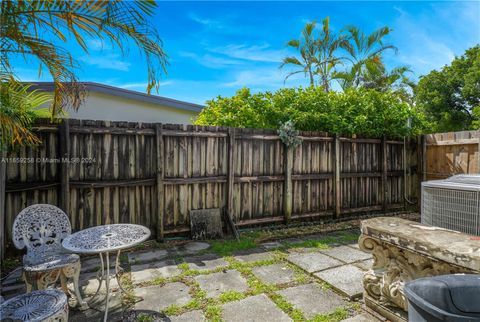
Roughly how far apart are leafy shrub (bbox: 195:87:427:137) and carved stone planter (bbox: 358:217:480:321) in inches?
119

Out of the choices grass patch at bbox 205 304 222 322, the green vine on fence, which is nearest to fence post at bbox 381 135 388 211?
the green vine on fence

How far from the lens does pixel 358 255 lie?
3.22m

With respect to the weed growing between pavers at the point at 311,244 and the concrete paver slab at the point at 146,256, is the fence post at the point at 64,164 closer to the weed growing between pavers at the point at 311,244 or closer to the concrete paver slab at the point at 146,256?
the concrete paver slab at the point at 146,256

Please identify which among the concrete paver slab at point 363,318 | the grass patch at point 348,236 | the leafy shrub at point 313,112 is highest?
the leafy shrub at point 313,112

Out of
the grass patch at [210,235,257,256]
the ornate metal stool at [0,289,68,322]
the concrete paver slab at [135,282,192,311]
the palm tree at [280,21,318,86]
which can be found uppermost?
the palm tree at [280,21,318,86]

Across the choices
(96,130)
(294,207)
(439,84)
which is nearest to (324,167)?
(294,207)

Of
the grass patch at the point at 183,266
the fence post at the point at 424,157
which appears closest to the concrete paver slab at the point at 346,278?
the grass patch at the point at 183,266

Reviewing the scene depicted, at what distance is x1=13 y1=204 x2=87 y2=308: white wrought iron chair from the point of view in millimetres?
1944

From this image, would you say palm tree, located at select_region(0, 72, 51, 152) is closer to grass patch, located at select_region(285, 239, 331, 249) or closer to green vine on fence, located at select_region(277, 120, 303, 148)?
grass patch, located at select_region(285, 239, 331, 249)

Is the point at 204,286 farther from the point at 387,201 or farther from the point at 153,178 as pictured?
the point at 387,201

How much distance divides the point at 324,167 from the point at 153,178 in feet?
10.3

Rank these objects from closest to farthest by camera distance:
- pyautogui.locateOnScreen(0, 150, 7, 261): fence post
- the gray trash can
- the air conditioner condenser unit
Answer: the gray trash can
the air conditioner condenser unit
pyautogui.locateOnScreen(0, 150, 7, 261): fence post

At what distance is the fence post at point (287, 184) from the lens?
4.52m

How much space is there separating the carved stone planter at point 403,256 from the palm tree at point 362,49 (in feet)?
31.4
